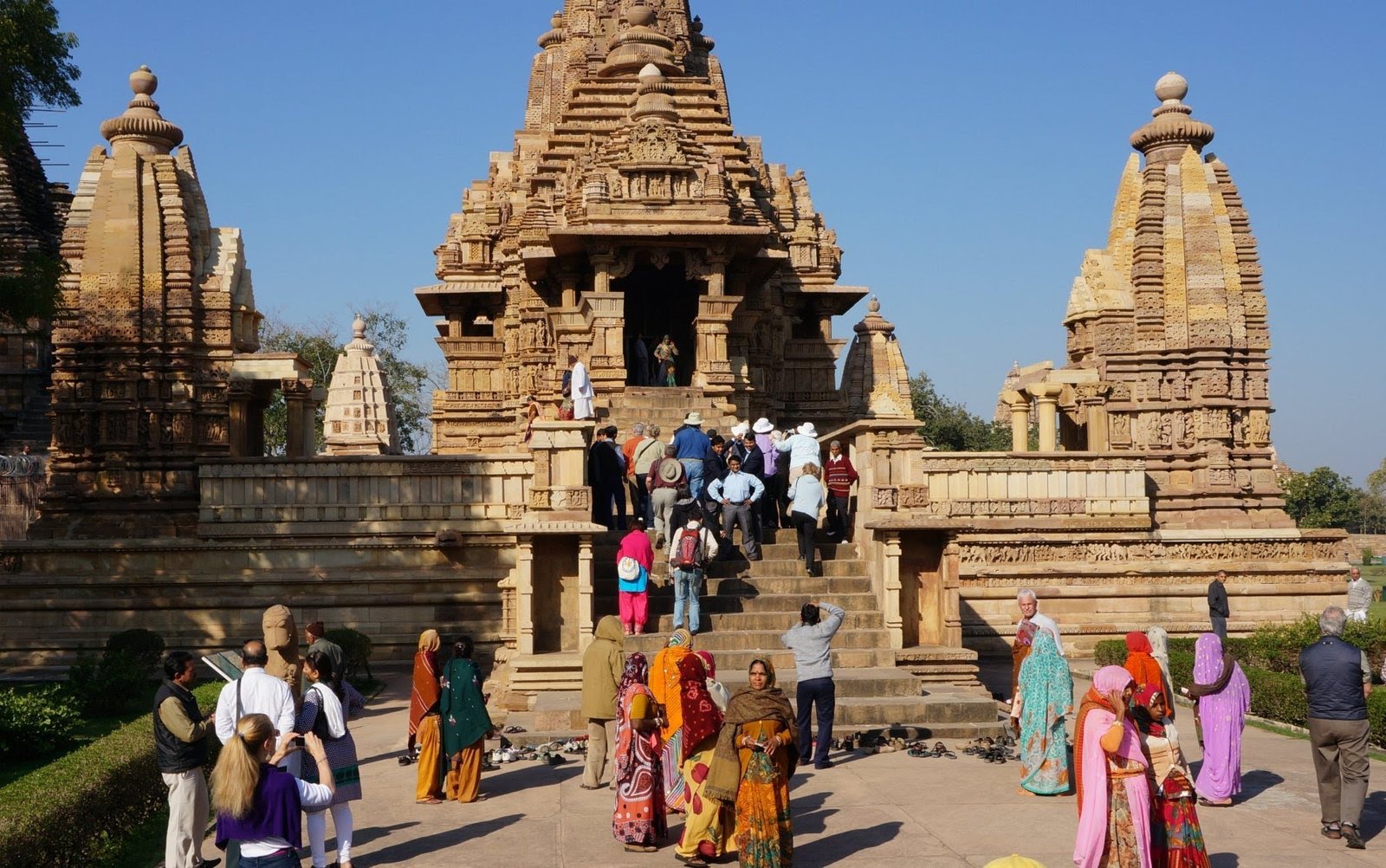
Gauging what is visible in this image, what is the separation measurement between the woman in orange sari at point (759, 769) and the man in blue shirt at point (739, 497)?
652 cm

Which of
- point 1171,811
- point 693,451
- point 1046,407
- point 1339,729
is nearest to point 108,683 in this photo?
point 693,451

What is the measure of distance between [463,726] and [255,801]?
3.78 metres

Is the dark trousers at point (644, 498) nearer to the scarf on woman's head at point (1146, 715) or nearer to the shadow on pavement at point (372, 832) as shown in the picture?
the shadow on pavement at point (372, 832)

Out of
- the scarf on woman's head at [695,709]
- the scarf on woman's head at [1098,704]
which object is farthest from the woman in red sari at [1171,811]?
the scarf on woman's head at [695,709]

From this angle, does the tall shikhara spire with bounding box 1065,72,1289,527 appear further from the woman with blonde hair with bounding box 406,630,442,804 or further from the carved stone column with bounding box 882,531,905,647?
the woman with blonde hair with bounding box 406,630,442,804

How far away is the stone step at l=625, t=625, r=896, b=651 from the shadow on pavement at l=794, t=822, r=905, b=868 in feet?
13.9

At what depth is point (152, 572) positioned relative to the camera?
18.6 metres

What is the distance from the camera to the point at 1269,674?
14.5 m

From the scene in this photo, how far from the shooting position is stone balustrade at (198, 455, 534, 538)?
61.2ft

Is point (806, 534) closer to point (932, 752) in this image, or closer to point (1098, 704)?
point (932, 752)

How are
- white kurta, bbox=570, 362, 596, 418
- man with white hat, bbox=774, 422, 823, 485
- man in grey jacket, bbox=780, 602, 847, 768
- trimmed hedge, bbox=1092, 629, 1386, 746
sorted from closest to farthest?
man in grey jacket, bbox=780, 602, 847, 768
trimmed hedge, bbox=1092, 629, 1386, 746
man with white hat, bbox=774, 422, 823, 485
white kurta, bbox=570, 362, 596, 418

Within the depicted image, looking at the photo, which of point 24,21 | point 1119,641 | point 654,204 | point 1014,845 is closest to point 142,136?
point 24,21

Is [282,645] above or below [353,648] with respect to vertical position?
above

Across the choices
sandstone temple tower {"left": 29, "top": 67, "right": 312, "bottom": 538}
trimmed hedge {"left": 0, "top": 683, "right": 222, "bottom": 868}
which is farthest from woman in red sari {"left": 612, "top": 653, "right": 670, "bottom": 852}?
sandstone temple tower {"left": 29, "top": 67, "right": 312, "bottom": 538}
